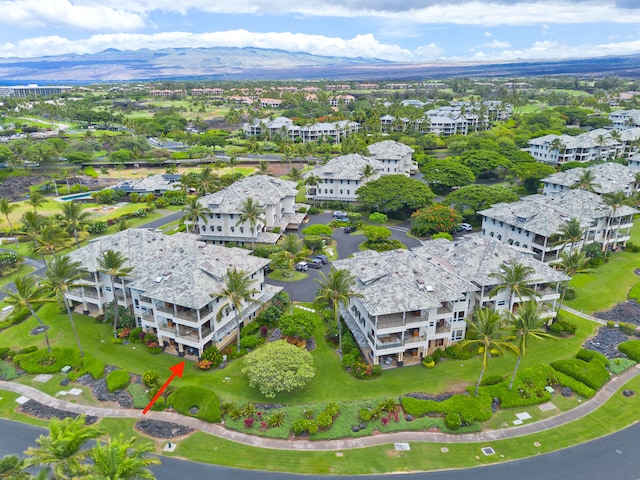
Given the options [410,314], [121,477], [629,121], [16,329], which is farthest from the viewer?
[629,121]

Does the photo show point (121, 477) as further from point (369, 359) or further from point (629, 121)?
point (629, 121)

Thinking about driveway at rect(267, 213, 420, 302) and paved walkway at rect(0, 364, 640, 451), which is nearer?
paved walkway at rect(0, 364, 640, 451)

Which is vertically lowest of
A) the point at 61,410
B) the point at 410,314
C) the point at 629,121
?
the point at 61,410

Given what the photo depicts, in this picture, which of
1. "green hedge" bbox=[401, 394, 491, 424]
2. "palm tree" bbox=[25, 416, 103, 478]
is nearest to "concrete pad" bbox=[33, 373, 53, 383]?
"palm tree" bbox=[25, 416, 103, 478]

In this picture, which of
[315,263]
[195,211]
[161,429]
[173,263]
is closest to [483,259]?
[315,263]

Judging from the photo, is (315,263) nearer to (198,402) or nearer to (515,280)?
(515,280)

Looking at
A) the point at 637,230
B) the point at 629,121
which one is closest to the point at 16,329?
the point at 637,230

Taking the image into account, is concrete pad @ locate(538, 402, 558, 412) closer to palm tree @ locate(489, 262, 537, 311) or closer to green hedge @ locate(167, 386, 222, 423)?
palm tree @ locate(489, 262, 537, 311)
